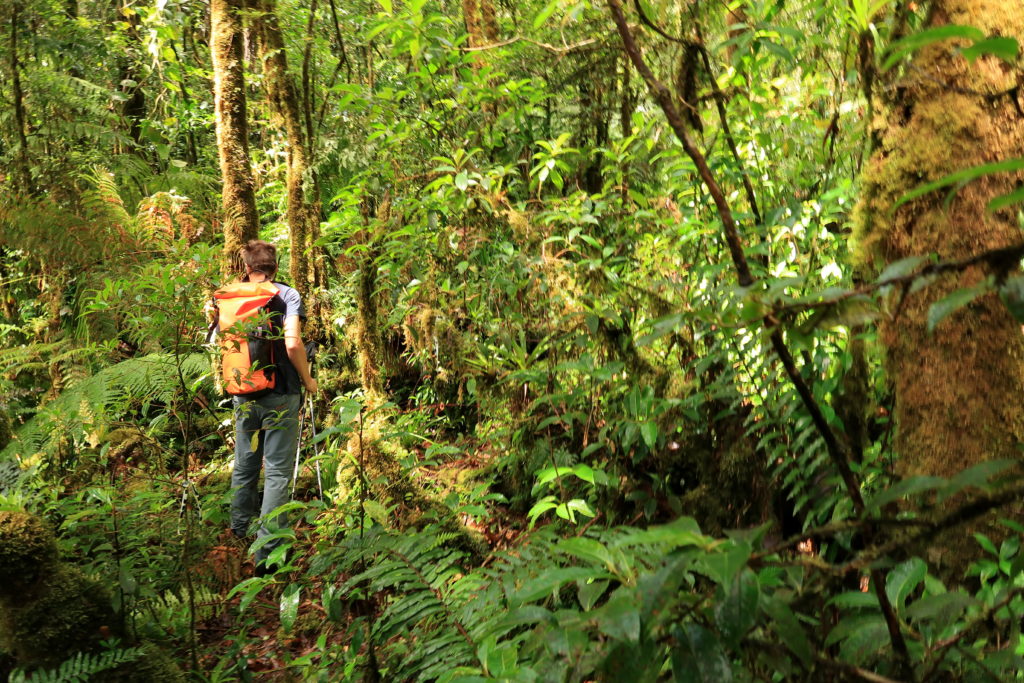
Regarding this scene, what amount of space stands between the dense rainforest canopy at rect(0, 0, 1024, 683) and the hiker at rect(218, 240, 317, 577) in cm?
26

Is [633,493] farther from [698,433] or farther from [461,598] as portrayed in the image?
[461,598]

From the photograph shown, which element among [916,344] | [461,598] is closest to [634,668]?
[916,344]

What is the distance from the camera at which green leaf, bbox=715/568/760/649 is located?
3.07 ft

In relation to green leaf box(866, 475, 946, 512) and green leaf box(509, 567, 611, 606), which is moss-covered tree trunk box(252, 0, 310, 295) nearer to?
green leaf box(509, 567, 611, 606)

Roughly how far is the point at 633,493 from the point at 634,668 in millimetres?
2304

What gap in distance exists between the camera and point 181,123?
1024 centimetres

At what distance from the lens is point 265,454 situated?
459cm

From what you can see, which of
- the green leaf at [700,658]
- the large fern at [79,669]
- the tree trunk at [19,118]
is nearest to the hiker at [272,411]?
the large fern at [79,669]

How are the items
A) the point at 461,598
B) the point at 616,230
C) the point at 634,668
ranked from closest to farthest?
the point at 634,668
the point at 461,598
the point at 616,230

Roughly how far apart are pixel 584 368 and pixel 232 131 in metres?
4.29

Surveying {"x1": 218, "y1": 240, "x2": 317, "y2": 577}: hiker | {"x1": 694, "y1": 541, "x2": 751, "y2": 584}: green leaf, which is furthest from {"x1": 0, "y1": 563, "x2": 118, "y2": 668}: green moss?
{"x1": 694, "y1": 541, "x2": 751, "y2": 584}: green leaf

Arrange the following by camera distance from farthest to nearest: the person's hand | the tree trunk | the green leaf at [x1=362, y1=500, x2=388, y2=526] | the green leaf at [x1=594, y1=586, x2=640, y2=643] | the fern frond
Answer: the tree trunk
the person's hand
the fern frond
the green leaf at [x1=362, y1=500, x2=388, y2=526]
the green leaf at [x1=594, y1=586, x2=640, y2=643]

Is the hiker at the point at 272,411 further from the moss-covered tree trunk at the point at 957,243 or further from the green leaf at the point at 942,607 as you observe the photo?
the green leaf at the point at 942,607

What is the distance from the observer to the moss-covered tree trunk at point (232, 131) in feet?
18.0
